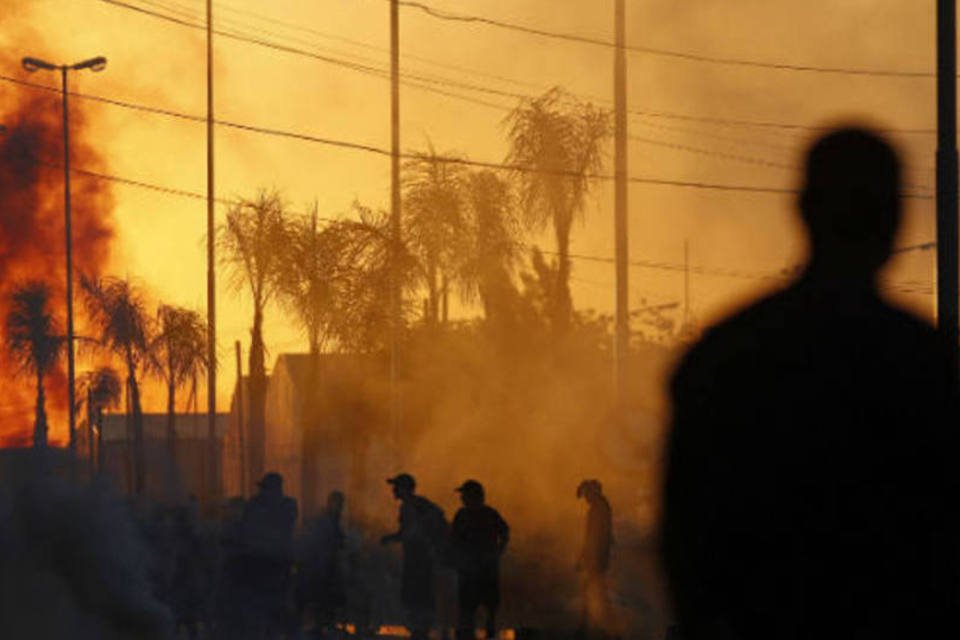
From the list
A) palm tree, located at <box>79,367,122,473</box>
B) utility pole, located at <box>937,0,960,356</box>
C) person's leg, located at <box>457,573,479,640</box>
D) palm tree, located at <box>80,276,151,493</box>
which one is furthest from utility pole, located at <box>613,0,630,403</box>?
palm tree, located at <box>79,367,122,473</box>

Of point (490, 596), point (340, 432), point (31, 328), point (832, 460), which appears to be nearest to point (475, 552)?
point (490, 596)

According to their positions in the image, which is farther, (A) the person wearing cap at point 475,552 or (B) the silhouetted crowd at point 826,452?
(A) the person wearing cap at point 475,552

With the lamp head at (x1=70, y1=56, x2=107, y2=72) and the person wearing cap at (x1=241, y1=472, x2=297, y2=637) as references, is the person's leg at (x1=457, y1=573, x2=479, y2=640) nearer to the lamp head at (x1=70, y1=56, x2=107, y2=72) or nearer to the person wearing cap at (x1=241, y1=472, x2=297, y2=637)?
the person wearing cap at (x1=241, y1=472, x2=297, y2=637)

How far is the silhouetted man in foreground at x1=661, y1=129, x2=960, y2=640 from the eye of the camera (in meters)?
4.14

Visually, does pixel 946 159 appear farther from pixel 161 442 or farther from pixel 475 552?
pixel 161 442

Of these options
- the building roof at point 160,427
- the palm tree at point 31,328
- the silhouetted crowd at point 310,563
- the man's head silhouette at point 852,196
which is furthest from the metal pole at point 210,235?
the building roof at point 160,427

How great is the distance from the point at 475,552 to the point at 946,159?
5245 mm

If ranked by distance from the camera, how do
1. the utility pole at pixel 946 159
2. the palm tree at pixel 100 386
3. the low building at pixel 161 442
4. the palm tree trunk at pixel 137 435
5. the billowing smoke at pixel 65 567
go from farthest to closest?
1. the low building at pixel 161 442
2. the palm tree at pixel 100 386
3. the palm tree trunk at pixel 137 435
4. the utility pole at pixel 946 159
5. the billowing smoke at pixel 65 567

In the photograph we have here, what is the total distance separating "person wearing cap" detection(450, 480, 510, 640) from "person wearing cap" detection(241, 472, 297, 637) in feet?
4.79

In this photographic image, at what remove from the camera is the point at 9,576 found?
577 inches

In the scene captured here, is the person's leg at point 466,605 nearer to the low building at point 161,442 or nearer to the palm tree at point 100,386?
the palm tree at point 100,386

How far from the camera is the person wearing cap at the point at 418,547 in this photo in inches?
896

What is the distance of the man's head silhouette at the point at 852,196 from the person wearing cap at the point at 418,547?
60.3ft

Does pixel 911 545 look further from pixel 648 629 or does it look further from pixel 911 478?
pixel 648 629
